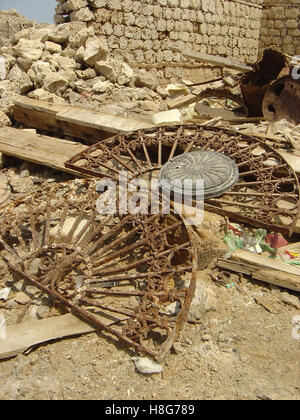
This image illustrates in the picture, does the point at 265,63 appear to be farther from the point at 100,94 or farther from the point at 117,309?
the point at 117,309

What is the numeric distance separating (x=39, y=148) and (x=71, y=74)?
208cm

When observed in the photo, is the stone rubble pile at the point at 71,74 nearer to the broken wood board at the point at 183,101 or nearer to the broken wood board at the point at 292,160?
the broken wood board at the point at 183,101

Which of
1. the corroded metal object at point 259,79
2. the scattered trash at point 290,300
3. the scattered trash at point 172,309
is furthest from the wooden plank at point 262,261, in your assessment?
the corroded metal object at point 259,79

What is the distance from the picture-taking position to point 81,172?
15.5 feet

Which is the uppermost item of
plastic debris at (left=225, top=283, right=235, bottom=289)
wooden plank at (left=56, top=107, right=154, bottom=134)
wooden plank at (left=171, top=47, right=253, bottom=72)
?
wooden plank at (left=171, top=47, right=253, bottom=72)

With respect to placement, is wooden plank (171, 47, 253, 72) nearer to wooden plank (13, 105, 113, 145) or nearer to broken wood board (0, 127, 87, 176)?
wooden plank (13, 105, 113, 145)

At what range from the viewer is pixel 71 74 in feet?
22.2

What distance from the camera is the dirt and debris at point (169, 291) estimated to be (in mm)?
2510

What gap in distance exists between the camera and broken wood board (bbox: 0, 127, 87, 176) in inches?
200

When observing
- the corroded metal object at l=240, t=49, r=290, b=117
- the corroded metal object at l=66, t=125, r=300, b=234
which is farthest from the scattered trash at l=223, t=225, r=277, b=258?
the corroded metal object at l=240, t=49, r=290, b=117

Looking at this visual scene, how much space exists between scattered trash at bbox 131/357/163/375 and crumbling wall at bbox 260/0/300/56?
13.1 metres

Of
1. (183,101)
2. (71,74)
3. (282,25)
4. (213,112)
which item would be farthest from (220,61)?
(282,25)

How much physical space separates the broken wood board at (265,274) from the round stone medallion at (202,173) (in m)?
0.76

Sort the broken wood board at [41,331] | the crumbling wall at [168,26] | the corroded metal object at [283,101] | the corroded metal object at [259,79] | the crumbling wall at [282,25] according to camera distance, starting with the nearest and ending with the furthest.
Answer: the broken wood board at [41,331], the corroded metal object at [283,101], the corroded metal object at [259,79], the crumbling wall at [168,26], the crumbling wall at [282,25]
